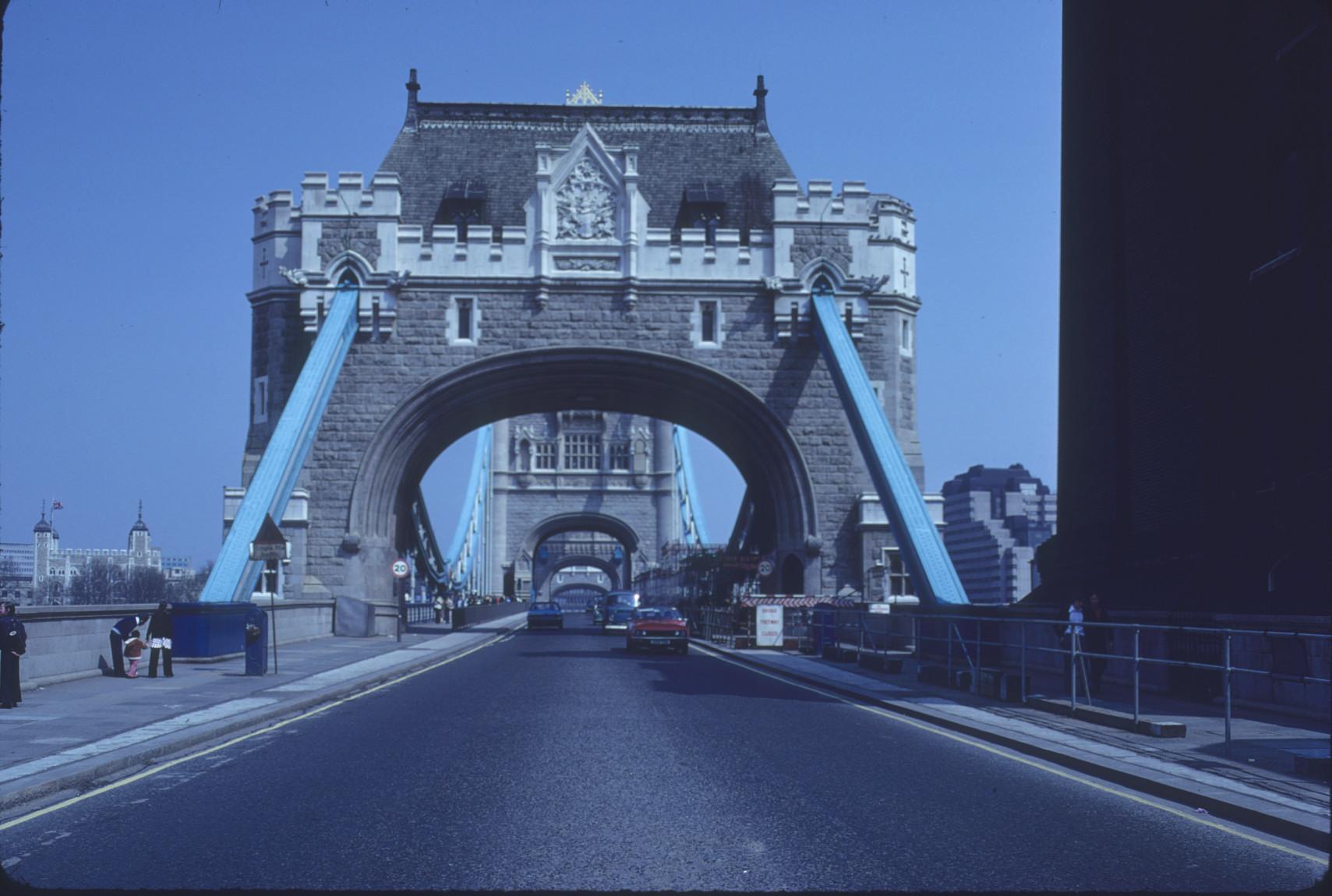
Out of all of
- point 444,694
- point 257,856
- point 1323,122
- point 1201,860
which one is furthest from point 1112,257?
point 257,856

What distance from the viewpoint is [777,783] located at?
33.2 ft

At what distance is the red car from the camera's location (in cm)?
3120

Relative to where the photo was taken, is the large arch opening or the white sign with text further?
the large arch opening

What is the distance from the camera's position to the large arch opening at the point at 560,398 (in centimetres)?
3775

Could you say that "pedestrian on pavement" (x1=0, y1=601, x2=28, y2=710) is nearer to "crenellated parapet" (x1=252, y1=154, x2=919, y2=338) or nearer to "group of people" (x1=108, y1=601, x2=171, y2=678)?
"group of people" (x1=108, y1=601, x2=171, y2=678)

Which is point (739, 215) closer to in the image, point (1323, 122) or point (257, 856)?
point (1323, 122)

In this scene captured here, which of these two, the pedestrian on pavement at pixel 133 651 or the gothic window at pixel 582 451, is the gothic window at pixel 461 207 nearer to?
the pedestrian on pavement at pixel 133 651

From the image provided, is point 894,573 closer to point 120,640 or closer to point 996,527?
point 120,640

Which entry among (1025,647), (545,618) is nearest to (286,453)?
(545,618)

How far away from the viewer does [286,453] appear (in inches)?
1278

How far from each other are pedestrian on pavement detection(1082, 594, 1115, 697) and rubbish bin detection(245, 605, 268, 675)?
41.8 feet

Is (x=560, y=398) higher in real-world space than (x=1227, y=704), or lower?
higher

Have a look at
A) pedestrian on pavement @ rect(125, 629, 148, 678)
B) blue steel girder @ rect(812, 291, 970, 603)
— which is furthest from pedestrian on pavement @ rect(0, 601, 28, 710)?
blue steel girder @ rect(812, 291, 970, 603)

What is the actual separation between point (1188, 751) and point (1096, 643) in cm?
592
